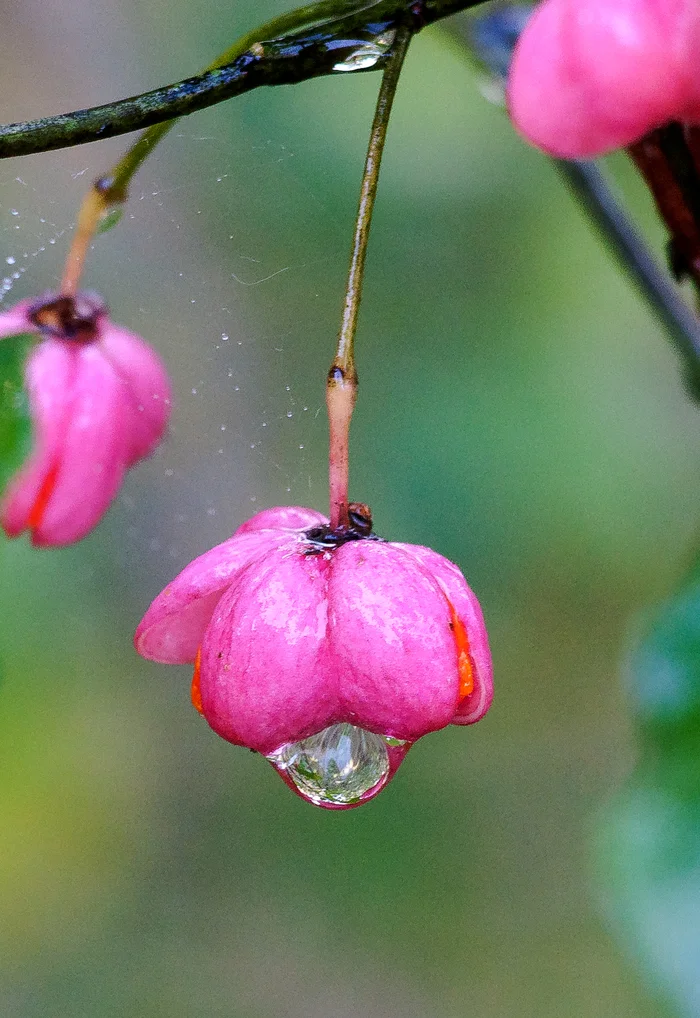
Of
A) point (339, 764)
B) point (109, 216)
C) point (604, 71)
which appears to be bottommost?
point (339, 764)

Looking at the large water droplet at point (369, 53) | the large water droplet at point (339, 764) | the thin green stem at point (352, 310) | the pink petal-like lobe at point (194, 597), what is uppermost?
the large water droplet at point (369, 53)

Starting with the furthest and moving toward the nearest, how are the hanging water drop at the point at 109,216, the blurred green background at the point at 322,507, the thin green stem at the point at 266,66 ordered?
the blurred green background at the point at 322,507 < the hanging water drop at the point at 109,216 < the thin green stem at the point at 266,66

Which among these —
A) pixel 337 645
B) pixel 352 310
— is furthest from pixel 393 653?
pixel 352 310

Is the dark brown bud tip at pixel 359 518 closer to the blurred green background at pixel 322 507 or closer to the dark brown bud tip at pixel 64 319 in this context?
the dark brown bud tip at pixel 64 319

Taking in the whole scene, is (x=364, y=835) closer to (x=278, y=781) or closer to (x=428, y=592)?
(x=278, y=781)

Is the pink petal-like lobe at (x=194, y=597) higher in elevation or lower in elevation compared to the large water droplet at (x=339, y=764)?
higher

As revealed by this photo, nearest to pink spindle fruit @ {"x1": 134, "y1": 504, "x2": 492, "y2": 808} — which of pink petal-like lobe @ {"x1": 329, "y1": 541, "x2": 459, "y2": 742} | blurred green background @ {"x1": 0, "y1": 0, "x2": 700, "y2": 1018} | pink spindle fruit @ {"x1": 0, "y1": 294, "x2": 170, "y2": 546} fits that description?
pink petal-like lobe @ {"x1": 329, "y1": 541, "x2": 459, "y2": 742}

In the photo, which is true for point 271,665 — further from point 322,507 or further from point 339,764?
point 322,507

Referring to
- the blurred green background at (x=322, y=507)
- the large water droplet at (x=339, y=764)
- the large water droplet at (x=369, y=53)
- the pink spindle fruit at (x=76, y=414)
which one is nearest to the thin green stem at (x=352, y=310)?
the large water droplet at (x=369, y=53)

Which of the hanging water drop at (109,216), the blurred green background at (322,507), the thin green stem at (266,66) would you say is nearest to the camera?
the thin green stem at (266,66)
